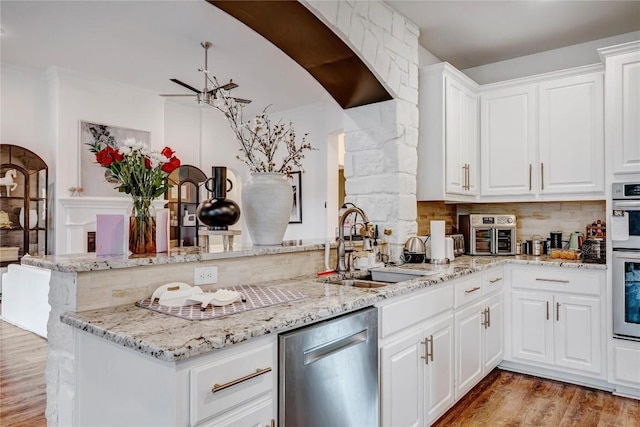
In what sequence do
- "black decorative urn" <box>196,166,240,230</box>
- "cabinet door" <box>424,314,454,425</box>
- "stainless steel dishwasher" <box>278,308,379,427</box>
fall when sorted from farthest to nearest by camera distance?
"cabinet door" <box>424,314,454,425</box>
"black decorative urn" <box>196,166,240,230</box>
"stainless steel dishwasher" <box>278,308,379,427</box>

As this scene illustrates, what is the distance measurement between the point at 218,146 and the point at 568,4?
5651 mm

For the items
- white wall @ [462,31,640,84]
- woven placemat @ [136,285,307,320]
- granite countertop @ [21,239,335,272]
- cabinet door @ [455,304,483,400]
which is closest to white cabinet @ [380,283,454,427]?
cabinet door @ [455,304,483,400]

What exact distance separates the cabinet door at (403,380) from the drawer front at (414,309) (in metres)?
0.07

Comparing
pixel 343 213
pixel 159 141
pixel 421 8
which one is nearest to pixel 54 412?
pixel 343 213

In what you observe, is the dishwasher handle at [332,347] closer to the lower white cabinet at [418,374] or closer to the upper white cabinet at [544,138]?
the lower white cabinet at [418,374]

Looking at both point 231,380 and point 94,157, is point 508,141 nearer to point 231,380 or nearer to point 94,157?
point 231,380

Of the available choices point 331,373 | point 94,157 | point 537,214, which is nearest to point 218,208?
point 331,373

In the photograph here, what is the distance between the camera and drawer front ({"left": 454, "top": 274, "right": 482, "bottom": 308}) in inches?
103

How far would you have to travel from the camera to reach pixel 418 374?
223cm

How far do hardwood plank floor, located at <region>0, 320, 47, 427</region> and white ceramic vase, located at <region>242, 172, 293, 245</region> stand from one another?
1.71 metres

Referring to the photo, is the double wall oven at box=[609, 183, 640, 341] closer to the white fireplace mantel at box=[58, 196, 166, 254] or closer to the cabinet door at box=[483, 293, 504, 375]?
the cabinet door at box=[483, 293, 504, 375]

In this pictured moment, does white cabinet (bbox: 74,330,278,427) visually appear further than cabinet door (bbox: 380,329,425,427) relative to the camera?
No

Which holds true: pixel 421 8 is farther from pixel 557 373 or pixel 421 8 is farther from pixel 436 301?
pixel 557 373

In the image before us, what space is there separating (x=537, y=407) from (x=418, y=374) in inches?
42.9
